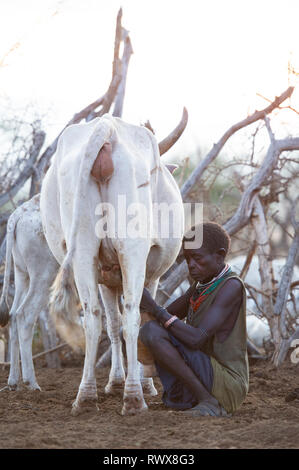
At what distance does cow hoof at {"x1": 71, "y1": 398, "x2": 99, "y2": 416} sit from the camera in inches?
140

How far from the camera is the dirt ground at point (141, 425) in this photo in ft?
8.91

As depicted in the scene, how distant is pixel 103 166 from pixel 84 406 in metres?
1.35

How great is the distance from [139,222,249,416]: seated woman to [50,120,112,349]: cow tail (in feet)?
1.32

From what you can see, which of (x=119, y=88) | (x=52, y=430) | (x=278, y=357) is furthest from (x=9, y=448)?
(x=119, y=88)

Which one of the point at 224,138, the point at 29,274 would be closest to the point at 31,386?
the point at 29,274

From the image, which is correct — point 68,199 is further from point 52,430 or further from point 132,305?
point 52,430

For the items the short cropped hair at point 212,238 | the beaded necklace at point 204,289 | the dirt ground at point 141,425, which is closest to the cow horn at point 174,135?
the short cropped hair at point 212,238

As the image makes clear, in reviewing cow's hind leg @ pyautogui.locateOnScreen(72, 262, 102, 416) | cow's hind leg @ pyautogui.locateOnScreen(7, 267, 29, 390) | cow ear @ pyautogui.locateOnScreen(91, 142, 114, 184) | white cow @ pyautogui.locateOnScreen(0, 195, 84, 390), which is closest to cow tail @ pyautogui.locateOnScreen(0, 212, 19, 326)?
white cow @ pyautogui.locateOnScreen(0, 195, 84, 390)

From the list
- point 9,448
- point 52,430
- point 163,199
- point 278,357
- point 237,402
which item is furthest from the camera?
point 278,357

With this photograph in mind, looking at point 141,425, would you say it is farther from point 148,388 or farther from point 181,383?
point 148,388

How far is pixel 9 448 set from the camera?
262 cm

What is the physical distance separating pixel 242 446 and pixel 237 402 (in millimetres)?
852

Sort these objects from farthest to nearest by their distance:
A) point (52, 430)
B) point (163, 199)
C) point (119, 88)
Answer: point (119, 88) < point (163, 199) < point (52, 430)

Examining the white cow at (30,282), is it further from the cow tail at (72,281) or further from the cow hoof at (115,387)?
the cow tail at (72,281)
